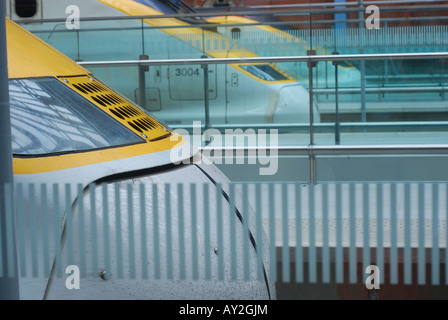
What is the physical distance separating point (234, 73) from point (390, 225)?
501 centimetres

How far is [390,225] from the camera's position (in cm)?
389

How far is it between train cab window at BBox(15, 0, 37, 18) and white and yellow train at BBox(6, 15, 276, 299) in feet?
21.2

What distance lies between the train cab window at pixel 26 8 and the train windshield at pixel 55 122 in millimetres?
6572

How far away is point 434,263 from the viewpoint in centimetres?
386

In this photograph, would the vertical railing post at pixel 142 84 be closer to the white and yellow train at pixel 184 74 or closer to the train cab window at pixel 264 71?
the white and yellow train at pixel 184 74

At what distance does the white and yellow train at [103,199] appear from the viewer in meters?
3.54

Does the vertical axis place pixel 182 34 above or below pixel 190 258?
above

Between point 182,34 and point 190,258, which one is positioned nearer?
point 190,258

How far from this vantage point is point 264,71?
877 cm
